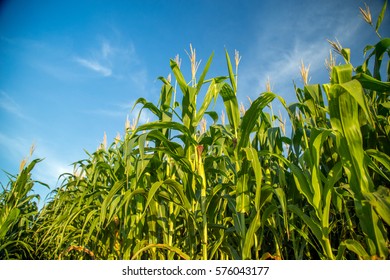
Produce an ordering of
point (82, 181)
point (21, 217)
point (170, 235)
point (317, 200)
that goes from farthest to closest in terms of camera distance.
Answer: point (21, 217), point (82, 181), point (170, 235), point (317, 200)

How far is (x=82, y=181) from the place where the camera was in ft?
5.98

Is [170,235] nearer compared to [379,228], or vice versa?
[379,228]

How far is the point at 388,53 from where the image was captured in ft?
3.52

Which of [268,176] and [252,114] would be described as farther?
[268,176]

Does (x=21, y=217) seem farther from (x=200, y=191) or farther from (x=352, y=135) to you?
(x=352, y=135)

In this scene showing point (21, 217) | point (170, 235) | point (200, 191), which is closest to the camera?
point (200, 191)
